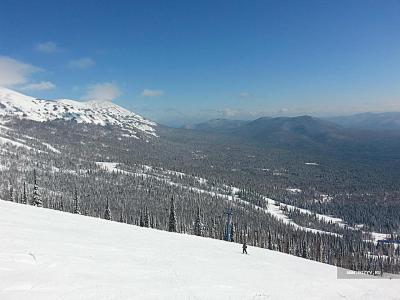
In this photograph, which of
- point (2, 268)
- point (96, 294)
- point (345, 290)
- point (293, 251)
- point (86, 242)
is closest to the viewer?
point (96, 294)

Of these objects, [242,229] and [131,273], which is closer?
[131,273]

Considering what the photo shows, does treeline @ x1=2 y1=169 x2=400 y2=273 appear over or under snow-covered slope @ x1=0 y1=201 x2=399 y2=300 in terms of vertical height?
under

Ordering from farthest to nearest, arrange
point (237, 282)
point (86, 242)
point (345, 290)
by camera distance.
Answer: point (86, 242)
point (345, 290)
point (237, 282)

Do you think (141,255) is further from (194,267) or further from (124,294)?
(124,294)

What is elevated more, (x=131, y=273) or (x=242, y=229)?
(x=131, y=273)

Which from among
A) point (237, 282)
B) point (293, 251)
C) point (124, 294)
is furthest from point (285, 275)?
point (293, 251)

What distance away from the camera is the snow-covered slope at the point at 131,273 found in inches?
765

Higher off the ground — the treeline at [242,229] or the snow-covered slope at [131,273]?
the snow-covered slope at [131,273]

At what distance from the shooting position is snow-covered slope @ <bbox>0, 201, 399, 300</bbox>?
1944cm

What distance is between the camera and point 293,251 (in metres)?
117

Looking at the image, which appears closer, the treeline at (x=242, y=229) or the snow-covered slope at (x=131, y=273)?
the snow-covered slope at (x=131, y=273)

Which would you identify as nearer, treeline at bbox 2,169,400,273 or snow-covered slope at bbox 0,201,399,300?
snow-covered slope at bbox 0,201,399,300

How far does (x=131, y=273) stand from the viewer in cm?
2448

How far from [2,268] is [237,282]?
55.5 ft
